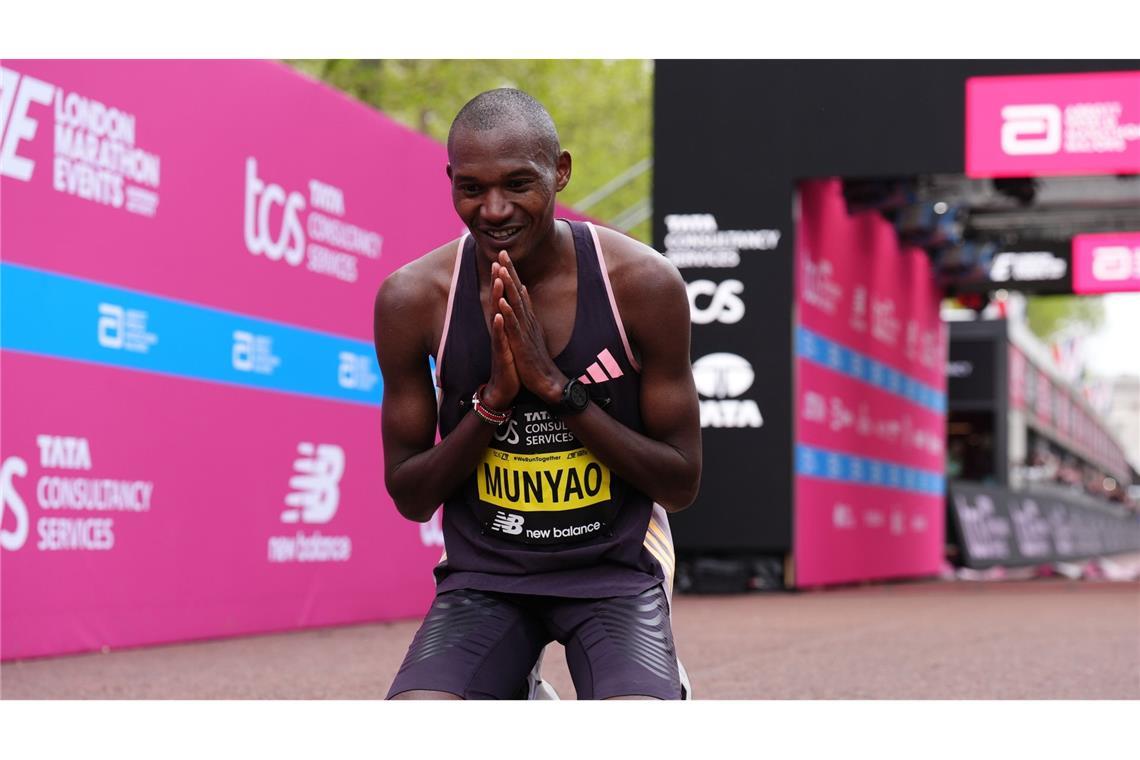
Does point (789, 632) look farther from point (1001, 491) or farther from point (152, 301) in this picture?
point (1001, 491)

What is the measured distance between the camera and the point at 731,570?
42.5ft

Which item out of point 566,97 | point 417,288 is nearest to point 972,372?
point 566,97

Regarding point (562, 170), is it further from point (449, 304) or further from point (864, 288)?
point (864, 288)

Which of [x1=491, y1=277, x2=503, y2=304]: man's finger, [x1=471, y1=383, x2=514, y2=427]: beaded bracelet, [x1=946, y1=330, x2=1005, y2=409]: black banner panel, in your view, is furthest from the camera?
[x1=946, y1=330, x2=1005, y2=409]: black banner panel

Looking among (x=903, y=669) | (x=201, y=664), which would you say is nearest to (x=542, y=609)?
(x=201, y=664)

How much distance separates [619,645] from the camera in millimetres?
2611

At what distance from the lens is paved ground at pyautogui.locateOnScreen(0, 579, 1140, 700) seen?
5.75 metres

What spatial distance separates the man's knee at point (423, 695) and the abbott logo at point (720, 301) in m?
10.5

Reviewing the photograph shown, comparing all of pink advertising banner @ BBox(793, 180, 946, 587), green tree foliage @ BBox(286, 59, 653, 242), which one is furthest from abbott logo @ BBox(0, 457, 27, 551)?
green tree foliage @ BBox(286, 59, 653, 242)

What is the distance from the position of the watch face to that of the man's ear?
1.15 ft

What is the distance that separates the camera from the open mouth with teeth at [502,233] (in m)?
2.57

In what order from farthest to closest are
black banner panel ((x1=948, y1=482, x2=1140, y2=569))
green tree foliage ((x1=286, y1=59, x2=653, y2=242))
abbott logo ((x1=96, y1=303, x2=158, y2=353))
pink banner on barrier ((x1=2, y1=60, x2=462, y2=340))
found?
1. green tree foliage ((x1=286, y1=59, x2=653, y2=242))
2. black banner panel ((x1=948, y1=482, x2=1140, y2=569))
3. abbott logo ((x1=96, y1=303, x2=158, y2=353))
4. pink banner on barrier ((x1=2, y1=60, x2=462, y2=340))

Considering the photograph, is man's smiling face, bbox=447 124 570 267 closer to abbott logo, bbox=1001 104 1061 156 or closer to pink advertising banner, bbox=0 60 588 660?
pink advertising banner, bbox=0 60 588 660

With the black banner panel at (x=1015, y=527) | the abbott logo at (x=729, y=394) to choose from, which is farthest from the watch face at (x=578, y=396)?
the black banner panel at (x=1015, y=527)
